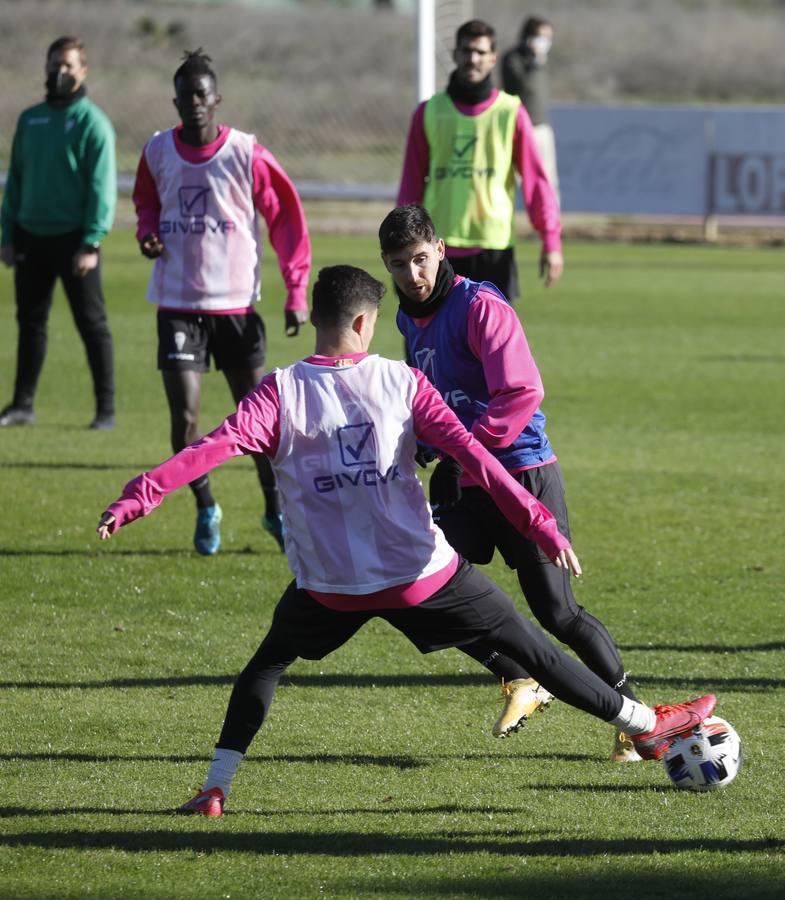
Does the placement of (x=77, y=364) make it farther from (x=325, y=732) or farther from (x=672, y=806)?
(x=672, y=806)

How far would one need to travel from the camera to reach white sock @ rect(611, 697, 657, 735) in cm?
502

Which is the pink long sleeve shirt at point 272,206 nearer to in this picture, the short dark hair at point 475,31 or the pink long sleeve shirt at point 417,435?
the short dark hair at point 475,31

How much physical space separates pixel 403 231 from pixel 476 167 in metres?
4.80

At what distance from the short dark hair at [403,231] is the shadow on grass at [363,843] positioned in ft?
5.63

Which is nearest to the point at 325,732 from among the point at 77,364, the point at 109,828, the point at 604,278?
the point at 109,828

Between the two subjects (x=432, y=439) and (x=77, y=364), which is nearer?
(x=432, y=439)

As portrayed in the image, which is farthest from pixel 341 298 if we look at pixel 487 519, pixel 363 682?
pixel 363 682

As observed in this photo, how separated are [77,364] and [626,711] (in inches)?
406

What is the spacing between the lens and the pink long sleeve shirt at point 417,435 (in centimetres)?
441

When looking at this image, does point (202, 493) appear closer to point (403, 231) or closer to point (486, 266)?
point (486, 266)

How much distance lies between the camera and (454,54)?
378 inches

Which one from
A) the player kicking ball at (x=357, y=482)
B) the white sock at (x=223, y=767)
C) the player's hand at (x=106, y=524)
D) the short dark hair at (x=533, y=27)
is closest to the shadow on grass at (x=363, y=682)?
the white sock at (x=223, y=767)

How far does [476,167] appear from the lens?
9.72 m

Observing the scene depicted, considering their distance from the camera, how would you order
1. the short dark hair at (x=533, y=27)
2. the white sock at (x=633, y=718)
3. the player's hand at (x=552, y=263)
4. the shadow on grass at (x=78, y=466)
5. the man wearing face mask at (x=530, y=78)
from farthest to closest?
the man wearing face mask at (x=530, y=78)
the short dark hair at (x=533, y=27)
the shadow on grass at (x=78, y=466)
the player's hand at (x=552, y=263)
the white sock at (x=633, y=718)
